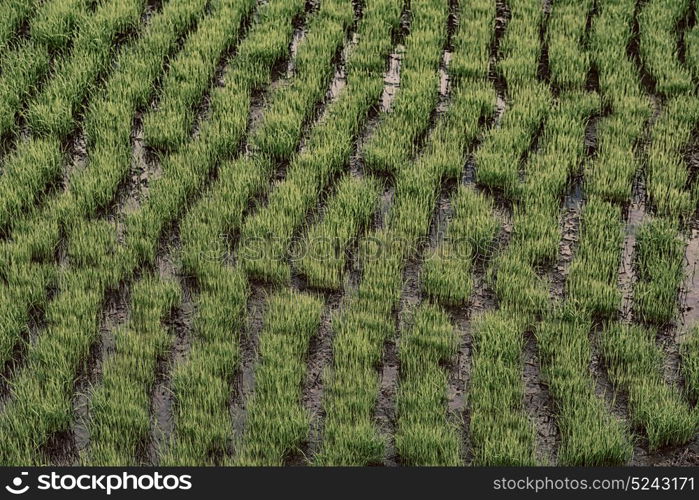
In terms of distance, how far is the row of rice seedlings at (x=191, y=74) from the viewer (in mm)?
4215

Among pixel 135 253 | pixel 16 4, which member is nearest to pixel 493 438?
pixel 135 253

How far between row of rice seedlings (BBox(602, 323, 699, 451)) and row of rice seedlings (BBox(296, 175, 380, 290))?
3.34 feet

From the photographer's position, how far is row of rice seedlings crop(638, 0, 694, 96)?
4.50 meters

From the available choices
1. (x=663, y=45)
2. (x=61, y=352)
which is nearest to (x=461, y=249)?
(x=61, y=352)

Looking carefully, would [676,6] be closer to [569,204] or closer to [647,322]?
[569,204]

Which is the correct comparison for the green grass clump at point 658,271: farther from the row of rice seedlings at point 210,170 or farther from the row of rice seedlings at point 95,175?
the row of rice seedlings at point 95,175

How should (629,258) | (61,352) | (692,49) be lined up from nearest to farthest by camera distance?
(61,352), (629,258), (692,49)

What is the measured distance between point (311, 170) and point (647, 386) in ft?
5.31

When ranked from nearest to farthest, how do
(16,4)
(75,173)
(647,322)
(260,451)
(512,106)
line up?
(260,451)
(647,322)
(75,173)
(512,106)
(16,4)

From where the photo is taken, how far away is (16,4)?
490 cm

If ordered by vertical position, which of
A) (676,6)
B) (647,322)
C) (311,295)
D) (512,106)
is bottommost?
(647,322)

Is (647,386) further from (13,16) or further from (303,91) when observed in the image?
(13,16)

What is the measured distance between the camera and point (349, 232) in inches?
149

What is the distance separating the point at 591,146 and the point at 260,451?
2078mm
